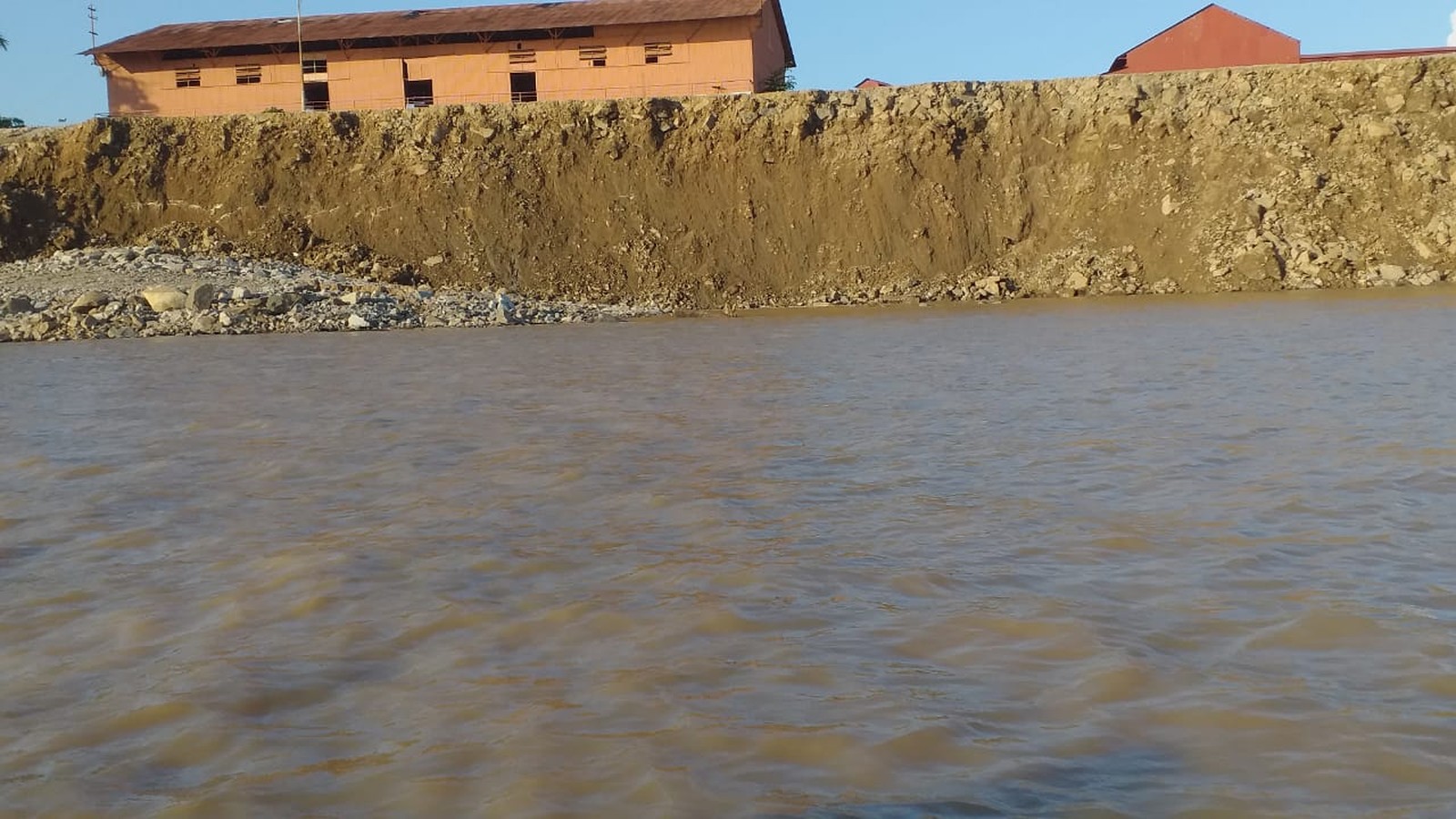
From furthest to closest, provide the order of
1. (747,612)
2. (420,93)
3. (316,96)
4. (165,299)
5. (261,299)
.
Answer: (316,96) → (420,93) → (261,299) → (165,299) → (747,612)

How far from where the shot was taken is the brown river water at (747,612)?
9.55 feet

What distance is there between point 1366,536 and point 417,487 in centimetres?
442

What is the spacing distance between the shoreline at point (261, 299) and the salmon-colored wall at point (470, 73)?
8.44 meters

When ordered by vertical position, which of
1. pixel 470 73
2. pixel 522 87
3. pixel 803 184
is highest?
pixel 470 73

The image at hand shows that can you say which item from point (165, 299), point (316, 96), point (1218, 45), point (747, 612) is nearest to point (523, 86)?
point (316, 96)

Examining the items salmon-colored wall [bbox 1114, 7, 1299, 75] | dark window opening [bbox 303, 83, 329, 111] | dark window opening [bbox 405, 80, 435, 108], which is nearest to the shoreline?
dark window opening [bbox 405, 80, 435, 108]

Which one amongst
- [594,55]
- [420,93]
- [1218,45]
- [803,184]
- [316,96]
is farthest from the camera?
[1218,45]

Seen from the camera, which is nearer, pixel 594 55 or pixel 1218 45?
pixel 594 55

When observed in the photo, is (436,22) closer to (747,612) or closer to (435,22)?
(435,22)

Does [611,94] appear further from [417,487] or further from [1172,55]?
[417,487]

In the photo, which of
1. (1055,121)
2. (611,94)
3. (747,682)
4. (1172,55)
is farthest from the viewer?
(1172,55)

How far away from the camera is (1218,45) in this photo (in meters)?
33.7

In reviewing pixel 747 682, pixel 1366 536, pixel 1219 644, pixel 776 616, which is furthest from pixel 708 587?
pixel 1366 536

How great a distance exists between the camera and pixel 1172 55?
34125 millimetres
